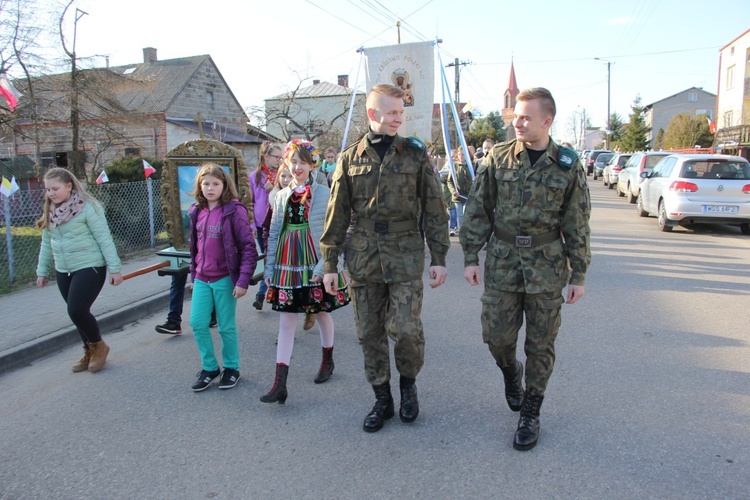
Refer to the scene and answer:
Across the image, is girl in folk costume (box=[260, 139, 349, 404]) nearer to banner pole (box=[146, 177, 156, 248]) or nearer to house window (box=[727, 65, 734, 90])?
banner pole (box=[146, 177, 156, 248])

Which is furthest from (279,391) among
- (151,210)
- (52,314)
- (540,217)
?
(151,210)

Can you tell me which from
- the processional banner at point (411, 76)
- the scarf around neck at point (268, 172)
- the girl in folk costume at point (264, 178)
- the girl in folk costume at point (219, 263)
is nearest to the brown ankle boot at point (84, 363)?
the girl in folk costume at point (219, 263)

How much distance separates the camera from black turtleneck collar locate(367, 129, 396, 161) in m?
3.32

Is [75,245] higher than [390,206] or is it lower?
lower

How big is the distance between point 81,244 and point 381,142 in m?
2.77

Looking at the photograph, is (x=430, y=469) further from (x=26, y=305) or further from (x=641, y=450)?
(x=26, y=305)

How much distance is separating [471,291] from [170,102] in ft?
94.2

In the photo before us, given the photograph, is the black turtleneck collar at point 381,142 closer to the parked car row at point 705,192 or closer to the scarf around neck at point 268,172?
the scarf around neck at point 268,172

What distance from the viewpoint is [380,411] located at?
3.53 meters

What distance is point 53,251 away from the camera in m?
4.61

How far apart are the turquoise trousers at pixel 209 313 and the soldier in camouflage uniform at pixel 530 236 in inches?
74.9

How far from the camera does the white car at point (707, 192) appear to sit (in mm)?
10953

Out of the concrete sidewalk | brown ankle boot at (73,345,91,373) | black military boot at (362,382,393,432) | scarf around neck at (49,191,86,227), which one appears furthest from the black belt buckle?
the concrete sidewalk

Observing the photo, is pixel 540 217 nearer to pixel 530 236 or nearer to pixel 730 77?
pixel 530 236
